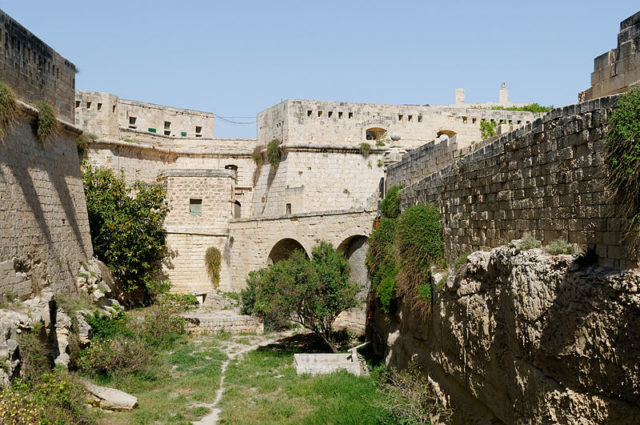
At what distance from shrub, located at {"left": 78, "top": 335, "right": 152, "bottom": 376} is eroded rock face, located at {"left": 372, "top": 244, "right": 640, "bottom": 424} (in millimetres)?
7519

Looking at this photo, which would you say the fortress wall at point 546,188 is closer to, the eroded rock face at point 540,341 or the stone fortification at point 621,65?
the eroded rock face at point 540,341

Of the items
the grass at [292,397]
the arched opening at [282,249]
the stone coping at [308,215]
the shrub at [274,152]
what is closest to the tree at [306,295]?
the grass at [292,397]

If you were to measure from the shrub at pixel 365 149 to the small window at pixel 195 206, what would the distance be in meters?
7.15

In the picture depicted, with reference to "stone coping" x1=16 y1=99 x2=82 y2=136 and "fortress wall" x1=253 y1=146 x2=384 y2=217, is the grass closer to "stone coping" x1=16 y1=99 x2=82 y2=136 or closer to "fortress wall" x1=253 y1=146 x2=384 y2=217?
"stone coping" x1=16 y1=99 x2=82 y2=136

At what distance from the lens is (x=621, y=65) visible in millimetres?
5586

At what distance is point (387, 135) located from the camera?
23859 millimetres

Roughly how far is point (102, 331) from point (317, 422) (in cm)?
620

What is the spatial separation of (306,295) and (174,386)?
410 centimetres

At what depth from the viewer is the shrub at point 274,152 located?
23.6m

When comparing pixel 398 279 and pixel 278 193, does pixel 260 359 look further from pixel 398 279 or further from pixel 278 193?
pixel 278 193

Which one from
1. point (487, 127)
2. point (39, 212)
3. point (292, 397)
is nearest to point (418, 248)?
point (292, 397)

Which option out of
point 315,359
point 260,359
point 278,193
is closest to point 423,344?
point 315,359

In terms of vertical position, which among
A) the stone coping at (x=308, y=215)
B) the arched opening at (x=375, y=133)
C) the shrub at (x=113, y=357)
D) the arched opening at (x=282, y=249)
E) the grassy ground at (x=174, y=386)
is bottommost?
the grassy ground at (x=174, y=386)

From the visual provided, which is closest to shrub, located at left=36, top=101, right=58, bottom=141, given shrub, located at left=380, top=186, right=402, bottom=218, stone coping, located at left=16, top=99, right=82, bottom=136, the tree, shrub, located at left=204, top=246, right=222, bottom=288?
stone coping, located at left=16, top=99, right=82, bottom=136
